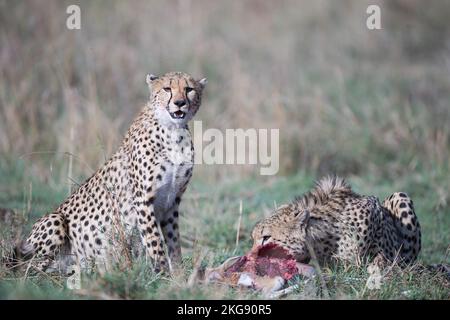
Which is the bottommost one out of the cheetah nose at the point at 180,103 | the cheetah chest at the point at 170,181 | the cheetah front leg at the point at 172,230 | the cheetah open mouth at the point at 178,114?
the cheetah front leg at the point at 172,230

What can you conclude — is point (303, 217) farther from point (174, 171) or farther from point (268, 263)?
point (174, 171)

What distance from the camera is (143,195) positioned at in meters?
6.09

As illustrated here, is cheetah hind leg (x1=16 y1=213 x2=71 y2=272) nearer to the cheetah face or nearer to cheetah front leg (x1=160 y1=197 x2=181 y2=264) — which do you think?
cheetah front leg (x1=160 y1=197 x2=181 y2=264)

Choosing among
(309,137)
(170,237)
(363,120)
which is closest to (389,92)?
(363,120)

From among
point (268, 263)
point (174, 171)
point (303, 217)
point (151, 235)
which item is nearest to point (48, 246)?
point (151, 235)

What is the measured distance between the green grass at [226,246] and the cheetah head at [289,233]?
25 cm

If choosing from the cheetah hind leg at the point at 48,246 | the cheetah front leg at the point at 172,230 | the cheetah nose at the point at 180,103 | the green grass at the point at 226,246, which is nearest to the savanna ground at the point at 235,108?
the green grass at the point at 226,246

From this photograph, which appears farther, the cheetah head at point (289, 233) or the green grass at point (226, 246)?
the cheetah head at point (289, 233)

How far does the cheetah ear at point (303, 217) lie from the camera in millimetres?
5996

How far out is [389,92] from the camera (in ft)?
40.1

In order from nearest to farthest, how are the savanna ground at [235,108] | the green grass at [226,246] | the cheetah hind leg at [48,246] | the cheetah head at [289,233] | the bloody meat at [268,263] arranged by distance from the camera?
the green grass at [226,246] → the bloody meat at [268,263] → the cheetah head at [289,233] → the cheetah hind leg at [48,246] → the savanna ground at [235,108]

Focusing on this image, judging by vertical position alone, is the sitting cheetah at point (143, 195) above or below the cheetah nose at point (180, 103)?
below

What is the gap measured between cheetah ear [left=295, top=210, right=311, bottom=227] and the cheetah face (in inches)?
40.6

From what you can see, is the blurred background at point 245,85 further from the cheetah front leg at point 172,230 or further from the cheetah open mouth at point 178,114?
the cheetah open mouth at point 178,114
